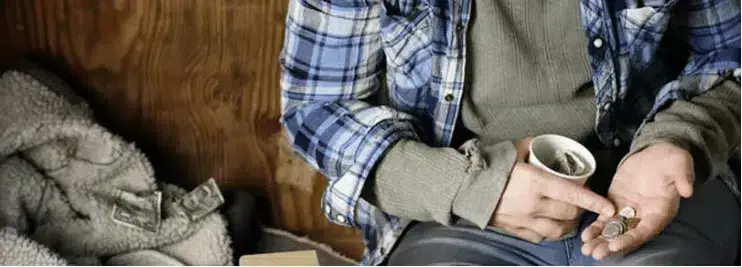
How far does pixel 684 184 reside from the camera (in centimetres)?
102

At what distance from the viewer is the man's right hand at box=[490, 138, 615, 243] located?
1.00m

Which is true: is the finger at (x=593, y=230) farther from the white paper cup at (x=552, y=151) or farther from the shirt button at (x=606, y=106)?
the shirt button at (x=606, y=106)

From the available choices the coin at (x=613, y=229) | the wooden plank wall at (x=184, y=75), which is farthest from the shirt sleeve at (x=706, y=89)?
the wooden plank wall at (x=184, y=75)

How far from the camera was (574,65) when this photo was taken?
1.13m

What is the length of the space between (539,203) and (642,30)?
24 cm

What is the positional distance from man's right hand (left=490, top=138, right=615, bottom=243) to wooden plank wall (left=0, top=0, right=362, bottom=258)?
48 centimetres

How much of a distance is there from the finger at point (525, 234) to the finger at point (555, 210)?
31 millimetres

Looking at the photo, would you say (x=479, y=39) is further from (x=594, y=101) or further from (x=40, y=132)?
(x=40, y=132)

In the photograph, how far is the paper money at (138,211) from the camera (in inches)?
55.9

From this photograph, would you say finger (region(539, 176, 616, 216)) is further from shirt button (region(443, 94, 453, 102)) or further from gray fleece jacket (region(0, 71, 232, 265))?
gray fleece jacket (region(0, 71, 232, 265))

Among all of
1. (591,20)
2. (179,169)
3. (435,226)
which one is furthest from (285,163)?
(591,20)

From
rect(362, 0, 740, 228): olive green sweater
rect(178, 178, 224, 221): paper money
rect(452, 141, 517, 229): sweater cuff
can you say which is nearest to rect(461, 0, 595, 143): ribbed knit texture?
rect(362, 0, 740, 228): olive green sweater

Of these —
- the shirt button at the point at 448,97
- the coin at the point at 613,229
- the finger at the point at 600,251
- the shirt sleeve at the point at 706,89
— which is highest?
the shirt sleeve at the point at 706,89

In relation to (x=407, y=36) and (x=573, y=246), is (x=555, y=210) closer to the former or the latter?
(x=573, y=246)
